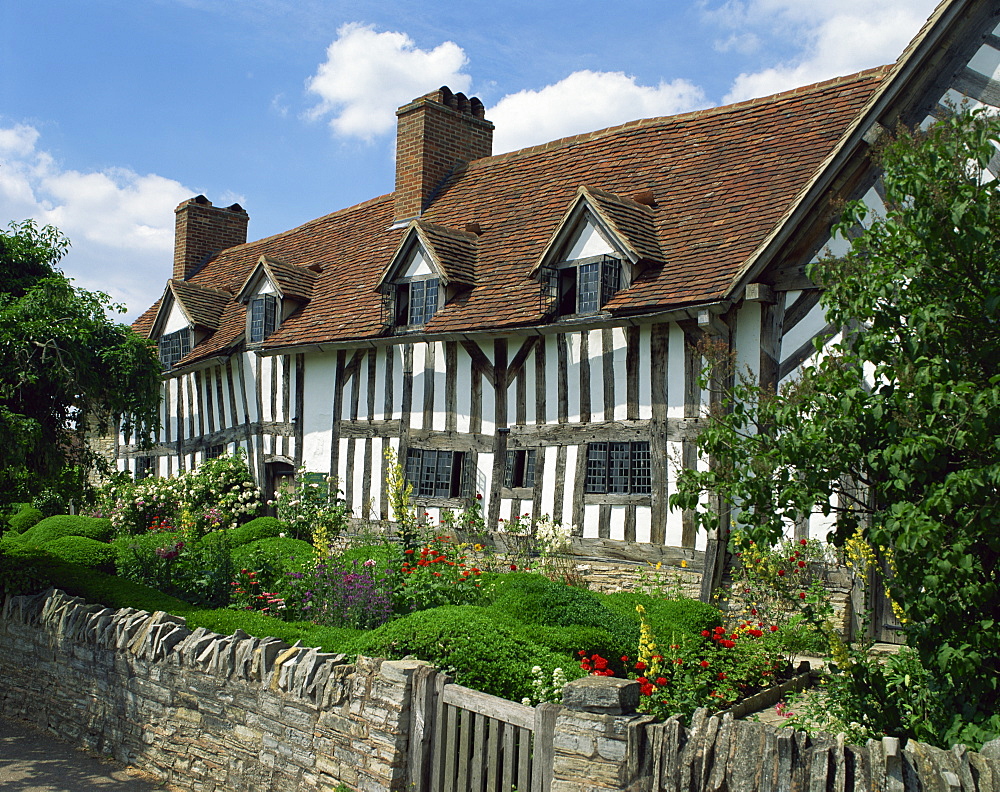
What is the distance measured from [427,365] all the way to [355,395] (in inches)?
69.8

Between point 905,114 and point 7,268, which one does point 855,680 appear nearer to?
point 905,114

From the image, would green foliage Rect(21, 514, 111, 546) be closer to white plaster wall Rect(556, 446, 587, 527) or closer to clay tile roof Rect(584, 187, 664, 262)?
white plaster wall Rect(556, 446, 587, 527)

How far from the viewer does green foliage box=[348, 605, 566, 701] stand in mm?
6543

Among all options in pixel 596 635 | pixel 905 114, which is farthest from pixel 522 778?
pixel 905 114

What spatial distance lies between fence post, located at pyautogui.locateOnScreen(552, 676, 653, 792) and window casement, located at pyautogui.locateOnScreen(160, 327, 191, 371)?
677 inches

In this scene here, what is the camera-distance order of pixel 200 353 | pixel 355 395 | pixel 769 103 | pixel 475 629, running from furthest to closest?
pixel 200 353 < pixel 355 395 < pixel 769 103 < pixel 475 629

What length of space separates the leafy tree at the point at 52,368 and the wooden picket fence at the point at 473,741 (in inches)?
225

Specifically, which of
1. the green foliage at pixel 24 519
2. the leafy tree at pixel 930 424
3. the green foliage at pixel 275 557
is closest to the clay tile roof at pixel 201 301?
the green foliage at pixel 24 519

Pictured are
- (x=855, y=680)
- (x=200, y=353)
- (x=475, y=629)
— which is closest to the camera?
(x=855, y=680)

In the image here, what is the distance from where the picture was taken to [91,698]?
853 cm

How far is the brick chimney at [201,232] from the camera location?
82.5 ft

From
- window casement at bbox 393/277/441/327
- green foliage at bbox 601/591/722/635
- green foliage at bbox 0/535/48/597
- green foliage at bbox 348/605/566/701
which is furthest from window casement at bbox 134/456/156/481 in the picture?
green foliage at bbox 348/605/566/701

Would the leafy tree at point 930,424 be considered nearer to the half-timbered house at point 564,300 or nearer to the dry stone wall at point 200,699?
the dry stone wall at point 200,699

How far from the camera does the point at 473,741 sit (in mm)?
5867
